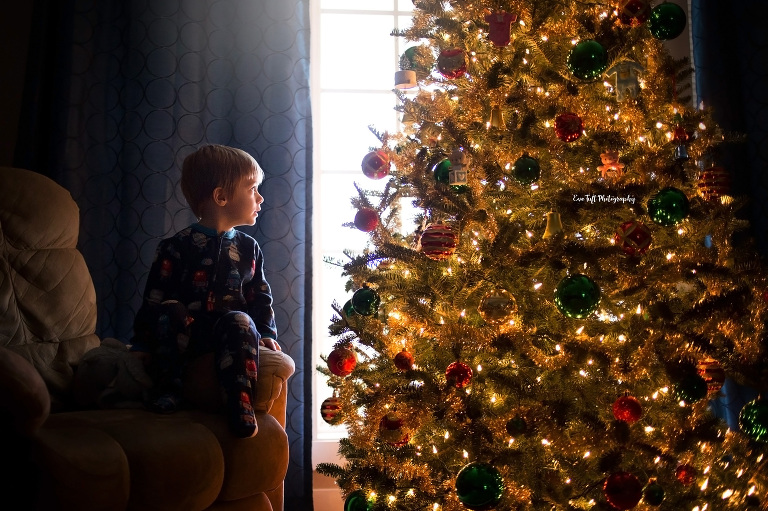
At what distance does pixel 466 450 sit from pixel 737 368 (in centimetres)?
73

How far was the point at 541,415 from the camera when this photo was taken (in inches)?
61.9

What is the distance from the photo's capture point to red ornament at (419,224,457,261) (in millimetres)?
1630

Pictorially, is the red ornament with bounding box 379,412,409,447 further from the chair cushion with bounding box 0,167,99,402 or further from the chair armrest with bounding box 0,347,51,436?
the chair cushion with bounding box 0,167,99,402

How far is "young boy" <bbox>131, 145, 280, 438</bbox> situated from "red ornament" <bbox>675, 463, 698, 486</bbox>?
1.15 meters

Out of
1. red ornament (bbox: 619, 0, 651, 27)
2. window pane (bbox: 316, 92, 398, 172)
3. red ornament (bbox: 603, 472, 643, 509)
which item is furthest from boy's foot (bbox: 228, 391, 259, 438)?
window pane (bbox: 316, 92, 398, 172)

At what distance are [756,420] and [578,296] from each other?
0.62 meters

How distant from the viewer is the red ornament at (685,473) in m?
1.66

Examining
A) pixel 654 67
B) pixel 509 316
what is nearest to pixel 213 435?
pixel 509 316

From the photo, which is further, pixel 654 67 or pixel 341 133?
pixel 341 133

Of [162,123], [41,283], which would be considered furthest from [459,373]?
[162,123]

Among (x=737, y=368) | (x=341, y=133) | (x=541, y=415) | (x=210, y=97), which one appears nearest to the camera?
(x=541, y=415)

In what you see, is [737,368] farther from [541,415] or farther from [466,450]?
[466,450]

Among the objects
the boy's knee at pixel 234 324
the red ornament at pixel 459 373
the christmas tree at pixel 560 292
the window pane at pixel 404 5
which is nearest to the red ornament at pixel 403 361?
the christmas tree at pixel 560 292

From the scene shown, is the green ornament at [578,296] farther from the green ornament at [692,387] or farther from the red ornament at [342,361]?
the red ornament at [342,361]
